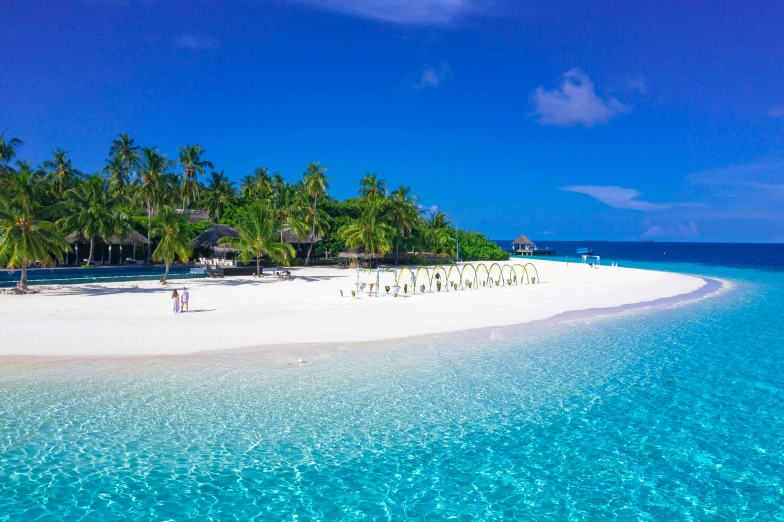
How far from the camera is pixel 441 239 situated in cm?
5931

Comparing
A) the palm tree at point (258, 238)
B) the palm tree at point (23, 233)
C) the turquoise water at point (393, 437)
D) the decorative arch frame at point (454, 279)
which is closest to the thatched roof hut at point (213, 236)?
the palm tree at point (258, 238)

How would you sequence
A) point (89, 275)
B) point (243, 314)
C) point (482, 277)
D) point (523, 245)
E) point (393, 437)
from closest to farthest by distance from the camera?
point (393, 437), point (243, 314), point (89, 275), point (482, 277), point (523, 245)

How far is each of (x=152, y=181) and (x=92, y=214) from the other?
288 inches

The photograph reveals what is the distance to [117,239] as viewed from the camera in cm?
4041

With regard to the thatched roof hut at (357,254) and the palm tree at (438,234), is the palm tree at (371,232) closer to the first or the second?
the thatched roof hut at (357,254)

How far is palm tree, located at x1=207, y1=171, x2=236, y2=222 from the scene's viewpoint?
55.2 meters

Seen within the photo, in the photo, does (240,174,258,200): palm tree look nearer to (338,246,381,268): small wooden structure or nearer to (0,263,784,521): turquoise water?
(338,246,381,268): small wooden structure

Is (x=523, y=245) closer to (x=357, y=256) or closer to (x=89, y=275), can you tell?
(x=357, y=256)

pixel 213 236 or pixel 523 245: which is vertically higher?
pixel 523 245

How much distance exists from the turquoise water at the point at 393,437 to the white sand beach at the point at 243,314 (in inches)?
63.3

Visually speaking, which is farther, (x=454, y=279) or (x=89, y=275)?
(x=454, y=279)

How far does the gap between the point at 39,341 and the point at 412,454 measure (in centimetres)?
1201

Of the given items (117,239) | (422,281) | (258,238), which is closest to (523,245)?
(422,281)

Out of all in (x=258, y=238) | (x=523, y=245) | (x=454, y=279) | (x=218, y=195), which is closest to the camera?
(x=258, y=238)
